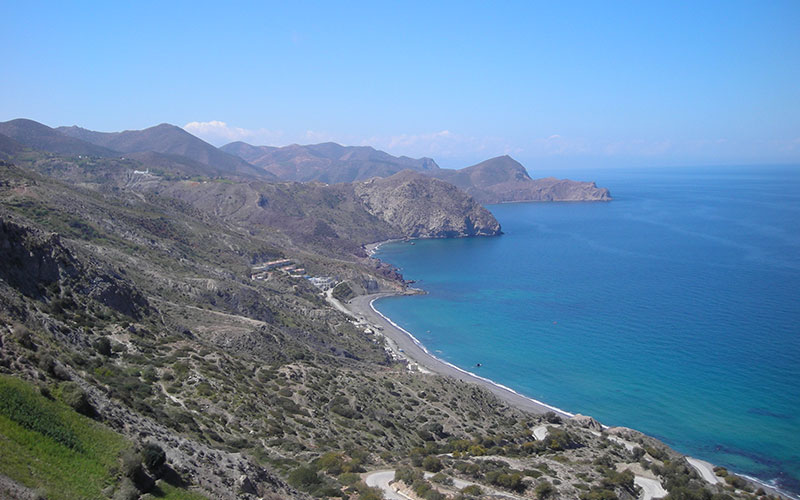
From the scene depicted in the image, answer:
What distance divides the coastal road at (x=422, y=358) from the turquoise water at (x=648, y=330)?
2.30 meters

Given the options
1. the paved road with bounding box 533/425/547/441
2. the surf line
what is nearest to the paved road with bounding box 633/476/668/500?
the paved road with bounding box 533/425/547/441

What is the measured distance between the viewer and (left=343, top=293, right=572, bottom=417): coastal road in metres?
61.4

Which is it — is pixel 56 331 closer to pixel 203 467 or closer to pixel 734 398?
pixel 203 467

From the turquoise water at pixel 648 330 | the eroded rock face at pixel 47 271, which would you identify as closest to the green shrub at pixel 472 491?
the eroded rock face at pixel 47 271

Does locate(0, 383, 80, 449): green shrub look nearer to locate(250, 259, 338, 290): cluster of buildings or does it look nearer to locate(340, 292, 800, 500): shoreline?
locate(340, 292, 800, 500): shoreline

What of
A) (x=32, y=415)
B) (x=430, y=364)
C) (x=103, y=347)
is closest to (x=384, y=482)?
(x=32, y=415)

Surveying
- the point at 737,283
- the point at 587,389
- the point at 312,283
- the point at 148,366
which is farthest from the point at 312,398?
the point at 737,283

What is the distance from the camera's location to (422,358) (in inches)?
2997

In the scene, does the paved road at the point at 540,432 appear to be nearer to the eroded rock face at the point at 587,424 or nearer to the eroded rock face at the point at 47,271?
the eroded rock face at the point at 587,424

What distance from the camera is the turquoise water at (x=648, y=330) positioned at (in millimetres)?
56219

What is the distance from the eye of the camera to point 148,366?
2938 centimetres

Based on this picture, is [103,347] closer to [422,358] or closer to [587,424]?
[587,424]

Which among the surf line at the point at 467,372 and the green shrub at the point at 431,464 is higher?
the green shrub at the point at 431,464

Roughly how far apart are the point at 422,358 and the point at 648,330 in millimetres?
37038
